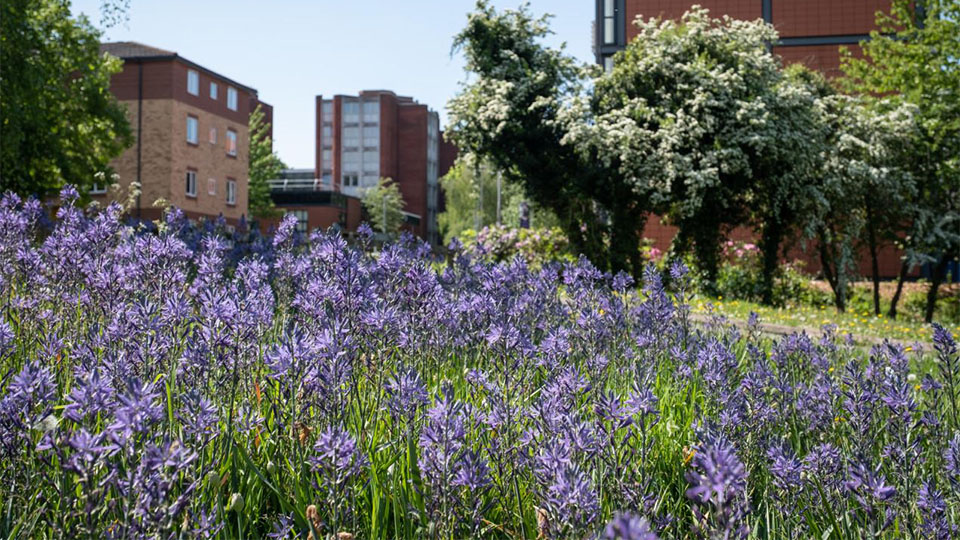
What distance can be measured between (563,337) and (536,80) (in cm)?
1668

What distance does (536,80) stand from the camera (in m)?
19.3

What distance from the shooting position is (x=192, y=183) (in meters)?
40.5

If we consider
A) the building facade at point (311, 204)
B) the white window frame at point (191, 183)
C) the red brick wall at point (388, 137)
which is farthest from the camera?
the red brick wall at point (388, 137)

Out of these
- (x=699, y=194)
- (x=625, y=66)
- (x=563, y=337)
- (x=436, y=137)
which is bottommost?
(x=563, y=337)

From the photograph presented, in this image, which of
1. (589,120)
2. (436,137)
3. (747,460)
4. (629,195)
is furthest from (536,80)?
(436,137)

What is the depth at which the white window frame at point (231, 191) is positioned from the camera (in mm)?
44156

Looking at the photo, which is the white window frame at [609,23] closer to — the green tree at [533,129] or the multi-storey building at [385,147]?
the green tree at [533,129]

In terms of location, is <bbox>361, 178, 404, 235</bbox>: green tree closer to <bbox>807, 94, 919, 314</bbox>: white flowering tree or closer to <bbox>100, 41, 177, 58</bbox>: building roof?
<bbox>100, 41, 177, 58</bbox>: building roof

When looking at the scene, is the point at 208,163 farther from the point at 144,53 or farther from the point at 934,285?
the point at 934,285

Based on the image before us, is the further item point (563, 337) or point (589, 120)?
point (589, 120)

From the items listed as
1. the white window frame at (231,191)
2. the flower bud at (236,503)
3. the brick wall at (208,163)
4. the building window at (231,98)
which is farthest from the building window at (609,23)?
the flower bud at (236,503)

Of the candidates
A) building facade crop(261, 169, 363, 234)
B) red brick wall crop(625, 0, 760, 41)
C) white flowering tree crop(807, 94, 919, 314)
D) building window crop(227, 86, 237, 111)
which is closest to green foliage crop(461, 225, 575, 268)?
white flowering tree crop(807, 94, 919, 314)

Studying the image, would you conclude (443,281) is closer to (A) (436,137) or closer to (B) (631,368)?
(B) (631,368)

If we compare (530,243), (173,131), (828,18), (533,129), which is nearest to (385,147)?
(173,131)
